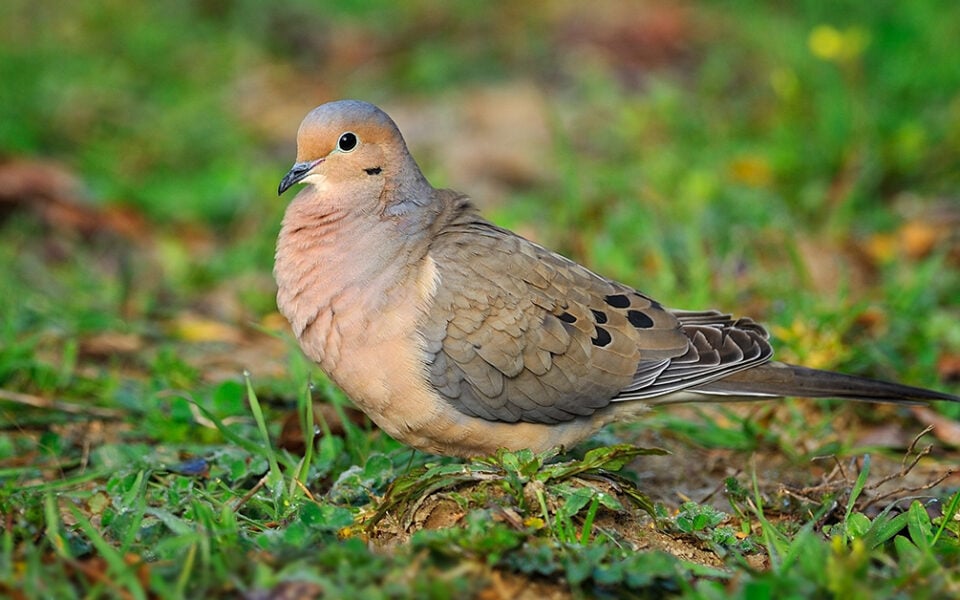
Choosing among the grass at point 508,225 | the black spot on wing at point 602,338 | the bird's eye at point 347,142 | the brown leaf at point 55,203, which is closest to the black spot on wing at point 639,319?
the black spot on wing at point 602,338

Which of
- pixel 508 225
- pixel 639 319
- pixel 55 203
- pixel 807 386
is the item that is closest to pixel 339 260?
pixel 639 319

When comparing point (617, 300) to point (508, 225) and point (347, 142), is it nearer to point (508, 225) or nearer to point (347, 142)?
point (347, 142)

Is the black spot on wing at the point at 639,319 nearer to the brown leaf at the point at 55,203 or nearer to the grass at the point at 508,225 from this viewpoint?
the grass at the point at 508,225

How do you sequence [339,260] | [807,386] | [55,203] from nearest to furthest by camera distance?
1. [339,260]
2. [807,386]
3. [55,203]

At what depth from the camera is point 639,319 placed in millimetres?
4188

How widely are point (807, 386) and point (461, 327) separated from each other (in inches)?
47.0

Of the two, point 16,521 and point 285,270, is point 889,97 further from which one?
point 16,521

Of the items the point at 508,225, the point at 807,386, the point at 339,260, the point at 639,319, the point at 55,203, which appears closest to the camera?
the point at 339,260

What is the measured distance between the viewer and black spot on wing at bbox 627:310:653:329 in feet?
13.7

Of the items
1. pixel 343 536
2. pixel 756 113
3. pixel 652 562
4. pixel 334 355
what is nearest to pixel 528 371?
pixel 334 355

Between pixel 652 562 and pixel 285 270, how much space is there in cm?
165

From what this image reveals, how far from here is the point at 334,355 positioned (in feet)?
12.3

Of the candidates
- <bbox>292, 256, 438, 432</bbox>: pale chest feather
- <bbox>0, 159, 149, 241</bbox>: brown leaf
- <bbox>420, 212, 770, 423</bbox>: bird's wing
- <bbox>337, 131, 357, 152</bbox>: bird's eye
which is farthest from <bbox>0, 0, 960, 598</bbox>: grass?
<bbox>337, 131, 357, 152</bbox>: bird's eye

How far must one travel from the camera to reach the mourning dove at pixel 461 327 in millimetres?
3764
